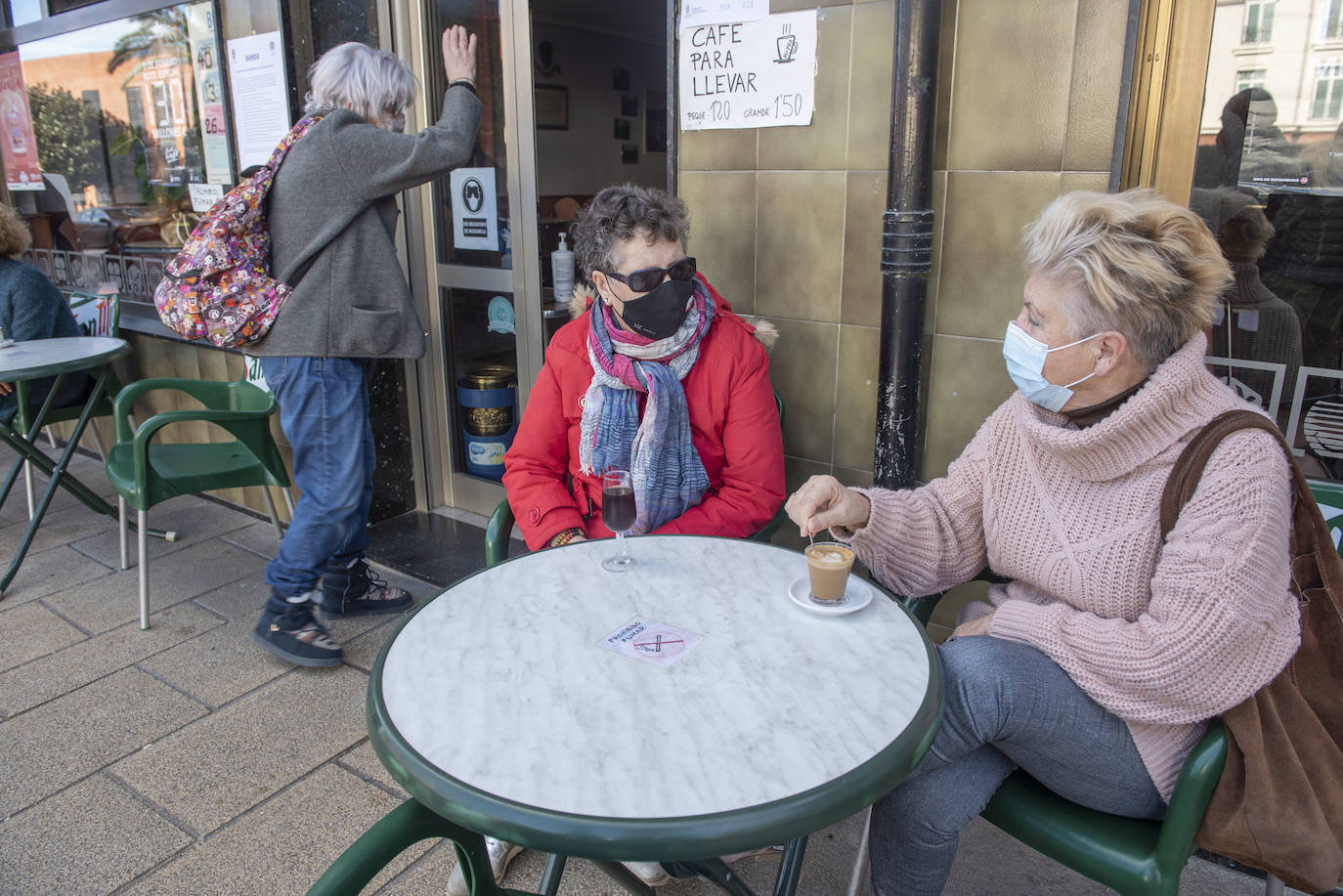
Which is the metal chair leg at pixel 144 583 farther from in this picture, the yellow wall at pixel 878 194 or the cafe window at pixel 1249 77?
the cafe window at pixel 1249 77

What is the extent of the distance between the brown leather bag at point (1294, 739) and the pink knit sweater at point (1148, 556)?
35mm

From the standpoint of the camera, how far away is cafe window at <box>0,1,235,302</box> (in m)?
4.35

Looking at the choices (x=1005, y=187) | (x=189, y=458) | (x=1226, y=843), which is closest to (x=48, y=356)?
(x=189, y=458)

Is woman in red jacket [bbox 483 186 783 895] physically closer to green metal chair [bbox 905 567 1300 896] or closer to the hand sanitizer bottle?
green metal chair [bbox 905 567 1300 896]

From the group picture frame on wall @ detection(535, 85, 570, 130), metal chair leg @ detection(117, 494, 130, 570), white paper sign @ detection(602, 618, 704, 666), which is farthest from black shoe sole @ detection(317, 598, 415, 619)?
picture frame on wall @ detection(535, 85, 570, 130)

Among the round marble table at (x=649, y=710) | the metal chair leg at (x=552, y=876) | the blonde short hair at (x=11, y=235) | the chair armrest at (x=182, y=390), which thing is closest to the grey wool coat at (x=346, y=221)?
the chair armrest at (x=182, y=390)

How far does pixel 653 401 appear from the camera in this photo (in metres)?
2.25

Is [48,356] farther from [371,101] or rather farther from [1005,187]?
[1005,187]

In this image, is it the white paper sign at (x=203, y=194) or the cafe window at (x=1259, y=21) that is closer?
the cafe window at (x=1259, y=21)

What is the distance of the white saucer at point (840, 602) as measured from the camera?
5.03 feet

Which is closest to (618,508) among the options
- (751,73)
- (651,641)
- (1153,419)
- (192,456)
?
(651,641)

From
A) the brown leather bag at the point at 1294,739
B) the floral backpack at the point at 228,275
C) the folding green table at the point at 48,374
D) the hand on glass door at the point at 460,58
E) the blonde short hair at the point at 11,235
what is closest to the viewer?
→ the brown leather bag at the point at 1294,739

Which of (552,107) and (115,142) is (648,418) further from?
(552,107)

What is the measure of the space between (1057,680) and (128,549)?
3.74 meters
